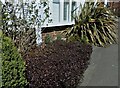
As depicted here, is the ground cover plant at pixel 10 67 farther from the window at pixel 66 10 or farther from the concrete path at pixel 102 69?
the window at pixel 66 10

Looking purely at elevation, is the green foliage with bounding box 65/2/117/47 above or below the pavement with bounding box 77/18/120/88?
above

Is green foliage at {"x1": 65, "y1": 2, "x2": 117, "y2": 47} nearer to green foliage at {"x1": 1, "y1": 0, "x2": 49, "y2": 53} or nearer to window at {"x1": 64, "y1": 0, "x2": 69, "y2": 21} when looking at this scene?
window at {"x1": 64, "y1": 0, "x2": 69, "y2": 21}

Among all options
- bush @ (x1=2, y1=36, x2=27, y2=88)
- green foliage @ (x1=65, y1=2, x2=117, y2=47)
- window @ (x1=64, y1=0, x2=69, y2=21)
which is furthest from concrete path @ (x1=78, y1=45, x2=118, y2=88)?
bush @ (x1=2, y1=36, x2=27, y2=88)

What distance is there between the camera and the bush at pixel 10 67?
3850 mm

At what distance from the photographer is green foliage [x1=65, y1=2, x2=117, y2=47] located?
9203 millimetres

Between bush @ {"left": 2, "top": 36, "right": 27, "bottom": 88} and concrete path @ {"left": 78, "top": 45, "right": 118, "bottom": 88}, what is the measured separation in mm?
2023

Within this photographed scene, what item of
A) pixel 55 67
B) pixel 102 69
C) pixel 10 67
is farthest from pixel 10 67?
pixel 102 69

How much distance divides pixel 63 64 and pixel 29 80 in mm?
943

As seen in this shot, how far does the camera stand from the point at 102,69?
22.3 feet

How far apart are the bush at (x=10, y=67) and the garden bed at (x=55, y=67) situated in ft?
1.66

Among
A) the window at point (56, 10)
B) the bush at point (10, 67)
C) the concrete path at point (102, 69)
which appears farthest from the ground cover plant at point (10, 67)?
the window at point (56, 10)

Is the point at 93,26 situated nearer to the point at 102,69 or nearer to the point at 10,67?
the point at 102,69

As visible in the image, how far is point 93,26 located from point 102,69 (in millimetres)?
2833

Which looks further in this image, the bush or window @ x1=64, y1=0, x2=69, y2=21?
window @ x1=64, y1=0, x2=69, y2=21
